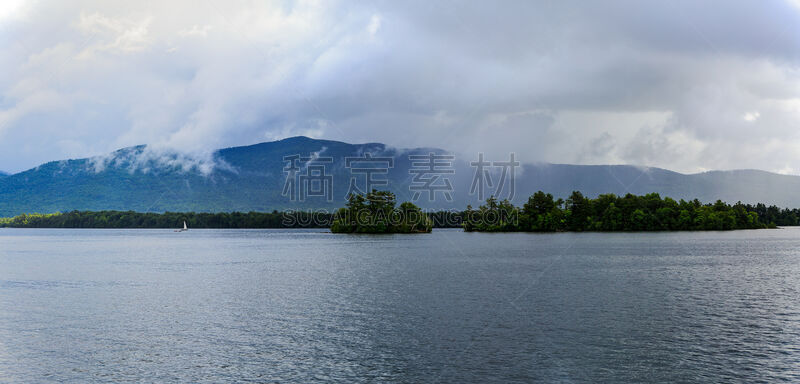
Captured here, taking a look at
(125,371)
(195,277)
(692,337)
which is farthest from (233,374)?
(195,277)

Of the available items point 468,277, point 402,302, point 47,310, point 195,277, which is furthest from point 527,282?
point 47,310

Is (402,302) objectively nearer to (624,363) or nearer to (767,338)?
(624,363)

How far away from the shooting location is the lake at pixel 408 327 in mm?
26406

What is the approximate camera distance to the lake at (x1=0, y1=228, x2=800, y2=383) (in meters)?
26.4

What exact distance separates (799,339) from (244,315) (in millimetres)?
33640

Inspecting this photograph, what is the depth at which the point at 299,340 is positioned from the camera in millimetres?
32438

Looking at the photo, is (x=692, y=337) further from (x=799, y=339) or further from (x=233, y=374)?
(x=233, y=374)

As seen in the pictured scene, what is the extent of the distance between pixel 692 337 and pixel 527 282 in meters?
26.2

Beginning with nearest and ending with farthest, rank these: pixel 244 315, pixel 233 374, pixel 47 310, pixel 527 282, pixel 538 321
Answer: pixel 233 374 → pixel 538 321 → pixel 244 315 → pixel 47 310 → pixel 527 282

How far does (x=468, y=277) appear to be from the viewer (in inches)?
2488

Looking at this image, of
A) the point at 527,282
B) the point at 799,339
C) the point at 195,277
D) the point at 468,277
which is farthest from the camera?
the point at 195,277

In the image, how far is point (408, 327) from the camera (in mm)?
35500

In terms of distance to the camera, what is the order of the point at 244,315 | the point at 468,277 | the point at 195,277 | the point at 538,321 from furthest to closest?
the point at 195,277
the point at 468,277
the point at 244,315
the point at 538,321

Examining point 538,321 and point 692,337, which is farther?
point 538,321
